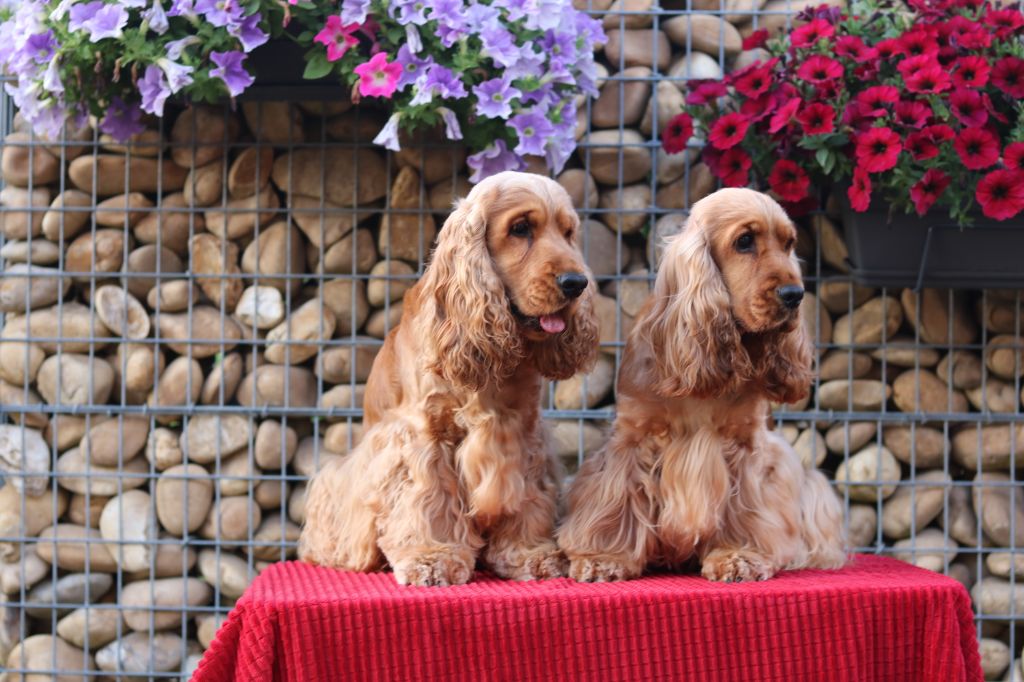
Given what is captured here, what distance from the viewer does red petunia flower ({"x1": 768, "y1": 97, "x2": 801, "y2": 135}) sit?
10.5 feet

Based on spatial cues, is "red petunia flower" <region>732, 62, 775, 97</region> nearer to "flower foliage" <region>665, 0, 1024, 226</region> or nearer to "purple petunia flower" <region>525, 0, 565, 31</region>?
"flower foliage" <region>665, 0, 1024, 226</region>

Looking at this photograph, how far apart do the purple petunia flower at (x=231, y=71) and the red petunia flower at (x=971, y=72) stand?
6.19ft

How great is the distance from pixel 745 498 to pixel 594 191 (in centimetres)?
123

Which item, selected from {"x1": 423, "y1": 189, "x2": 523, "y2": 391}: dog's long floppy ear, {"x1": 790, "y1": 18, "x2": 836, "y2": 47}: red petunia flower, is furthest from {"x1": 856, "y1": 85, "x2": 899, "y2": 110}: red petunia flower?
{"x1": 423, "y1": 189, "x2": 523, "y2": 391}: dog's long floppy ear

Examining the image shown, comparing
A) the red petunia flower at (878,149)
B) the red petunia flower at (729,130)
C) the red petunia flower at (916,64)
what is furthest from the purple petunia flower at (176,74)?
the red petunia flower at (916,64)

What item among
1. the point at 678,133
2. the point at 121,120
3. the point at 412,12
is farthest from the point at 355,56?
the point at 678,133

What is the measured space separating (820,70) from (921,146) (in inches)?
13.6

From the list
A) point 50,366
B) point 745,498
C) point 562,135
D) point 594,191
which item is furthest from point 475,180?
point 50,366

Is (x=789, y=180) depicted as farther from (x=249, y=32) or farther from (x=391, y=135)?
(x=249, y=32)

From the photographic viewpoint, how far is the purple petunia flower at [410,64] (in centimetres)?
→ 309

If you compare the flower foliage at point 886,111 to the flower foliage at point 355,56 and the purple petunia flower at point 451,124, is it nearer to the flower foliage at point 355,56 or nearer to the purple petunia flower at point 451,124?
the flower foliage at point 355,56

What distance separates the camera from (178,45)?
3.09 metres

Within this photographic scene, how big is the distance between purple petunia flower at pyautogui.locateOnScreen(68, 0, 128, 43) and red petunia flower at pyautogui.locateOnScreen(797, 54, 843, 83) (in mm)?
1809

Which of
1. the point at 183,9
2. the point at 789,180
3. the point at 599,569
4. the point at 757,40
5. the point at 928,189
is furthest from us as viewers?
the point at 757,40
